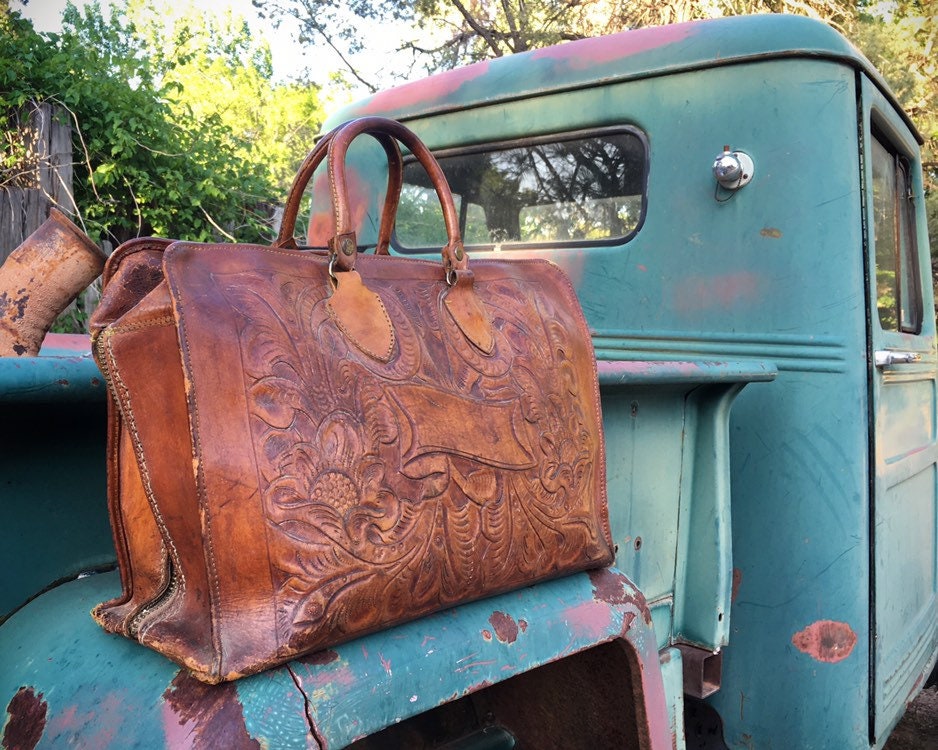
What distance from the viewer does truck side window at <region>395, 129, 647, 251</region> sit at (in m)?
2.20

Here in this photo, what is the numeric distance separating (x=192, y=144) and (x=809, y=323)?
6.32 metres

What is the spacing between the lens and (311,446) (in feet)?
3.07

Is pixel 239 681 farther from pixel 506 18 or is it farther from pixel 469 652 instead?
pixel 506 18

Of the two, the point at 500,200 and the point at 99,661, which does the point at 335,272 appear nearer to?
the point at 99,661

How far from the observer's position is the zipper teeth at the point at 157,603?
0.92 metres

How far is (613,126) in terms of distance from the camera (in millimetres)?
2186

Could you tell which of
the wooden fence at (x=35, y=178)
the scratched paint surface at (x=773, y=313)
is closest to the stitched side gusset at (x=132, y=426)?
the scratched paint surface at (x=773, y=313)

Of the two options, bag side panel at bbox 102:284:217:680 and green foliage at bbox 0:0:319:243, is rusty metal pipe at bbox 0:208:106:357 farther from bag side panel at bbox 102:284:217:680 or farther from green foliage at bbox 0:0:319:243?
green foliage at bbox 0:0:319:243

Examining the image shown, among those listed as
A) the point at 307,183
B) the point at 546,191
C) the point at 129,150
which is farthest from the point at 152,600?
the point at 129,150

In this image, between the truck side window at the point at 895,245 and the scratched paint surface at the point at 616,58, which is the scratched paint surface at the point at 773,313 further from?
the truck side window at the point at 895,245

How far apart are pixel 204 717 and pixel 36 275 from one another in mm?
814

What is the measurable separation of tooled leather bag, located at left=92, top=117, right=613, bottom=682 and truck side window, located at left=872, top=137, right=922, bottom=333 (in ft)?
4.43

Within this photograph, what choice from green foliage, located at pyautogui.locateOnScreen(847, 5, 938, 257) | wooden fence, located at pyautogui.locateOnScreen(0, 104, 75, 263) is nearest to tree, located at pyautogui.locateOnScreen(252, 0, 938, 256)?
green foliage, located at pyautogui.locateOnScreen(847, 5, 938, 257)

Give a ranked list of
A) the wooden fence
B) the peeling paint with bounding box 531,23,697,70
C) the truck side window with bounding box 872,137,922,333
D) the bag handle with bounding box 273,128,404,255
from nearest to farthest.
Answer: the bag handle with bounding box 273,128,404,255 → the peeling paint with bounding box 531,23,697,70 → the truck side window with bounding box 872,137,922,333 → the wooden fence
